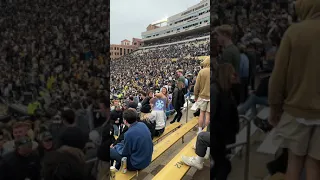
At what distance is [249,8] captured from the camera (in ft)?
6.65

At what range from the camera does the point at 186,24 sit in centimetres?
5422

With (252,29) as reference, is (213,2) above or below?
above

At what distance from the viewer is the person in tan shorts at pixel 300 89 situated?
1.79m

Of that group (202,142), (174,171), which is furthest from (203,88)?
(174,171)

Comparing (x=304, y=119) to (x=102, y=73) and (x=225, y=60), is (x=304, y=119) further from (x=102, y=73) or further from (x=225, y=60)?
(x=102, y=73)

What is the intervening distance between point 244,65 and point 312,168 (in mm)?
793

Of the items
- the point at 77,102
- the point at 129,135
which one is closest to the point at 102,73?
the point at 77,102

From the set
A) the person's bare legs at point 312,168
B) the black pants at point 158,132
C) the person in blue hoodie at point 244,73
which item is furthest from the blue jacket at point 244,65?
the black pants at point 158,132

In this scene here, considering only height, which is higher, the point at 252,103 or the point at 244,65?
the point at 244,65

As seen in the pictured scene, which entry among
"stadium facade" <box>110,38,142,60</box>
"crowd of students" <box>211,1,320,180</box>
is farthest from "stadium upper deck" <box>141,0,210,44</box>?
"crowd of students" <box>211,1,320,180</box>

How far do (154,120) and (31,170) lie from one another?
8.65 ft

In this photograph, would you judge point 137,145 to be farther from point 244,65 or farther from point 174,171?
point 244,65

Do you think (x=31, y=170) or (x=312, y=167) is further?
(x=31, y=170)

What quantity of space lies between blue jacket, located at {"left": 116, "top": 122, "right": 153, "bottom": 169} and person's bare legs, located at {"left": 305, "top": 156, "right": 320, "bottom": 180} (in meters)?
1.80
